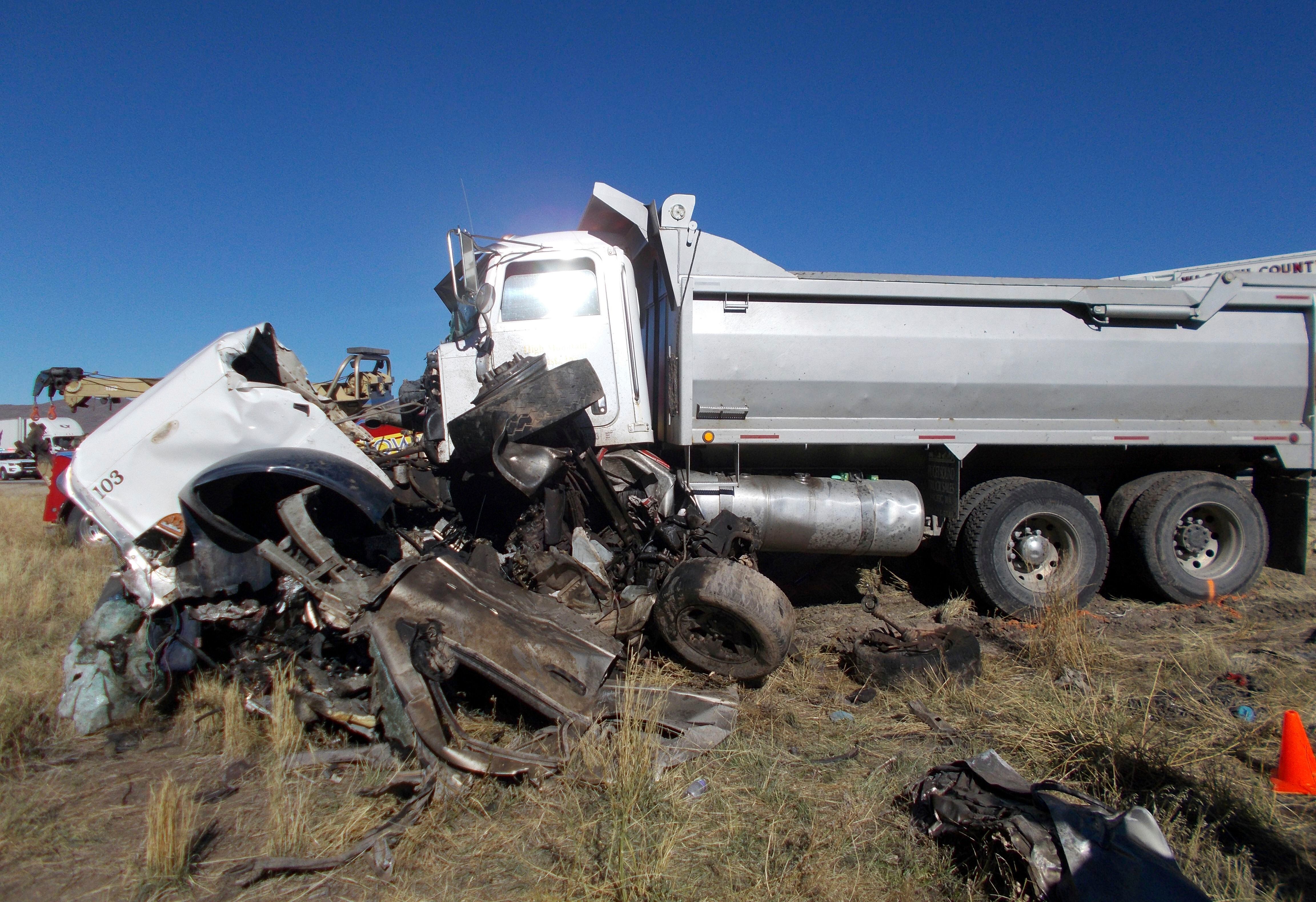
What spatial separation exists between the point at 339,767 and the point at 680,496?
8.38 ft

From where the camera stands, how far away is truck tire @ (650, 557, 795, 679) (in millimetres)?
3785

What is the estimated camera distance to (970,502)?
17.4 ft

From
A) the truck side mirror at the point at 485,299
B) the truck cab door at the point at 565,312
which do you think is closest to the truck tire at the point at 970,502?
the truck cab door at the point at 565,312

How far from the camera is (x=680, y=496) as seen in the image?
187 inches

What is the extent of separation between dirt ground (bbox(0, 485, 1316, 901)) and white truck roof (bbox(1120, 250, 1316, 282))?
3.35 m

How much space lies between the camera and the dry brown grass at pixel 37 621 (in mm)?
3262

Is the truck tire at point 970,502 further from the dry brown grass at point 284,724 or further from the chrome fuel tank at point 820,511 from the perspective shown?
the dry brown grass at point 284,724

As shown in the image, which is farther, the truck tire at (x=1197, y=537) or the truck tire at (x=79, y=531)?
the truck tire at (x=79, y=531)

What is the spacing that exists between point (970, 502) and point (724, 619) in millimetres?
2509

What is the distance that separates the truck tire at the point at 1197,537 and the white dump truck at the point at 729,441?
20 millimetres

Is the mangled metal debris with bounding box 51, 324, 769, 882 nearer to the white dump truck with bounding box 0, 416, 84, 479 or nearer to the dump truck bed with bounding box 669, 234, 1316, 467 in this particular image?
the dump truck bed with bounding box 669, 234, 1316, 467

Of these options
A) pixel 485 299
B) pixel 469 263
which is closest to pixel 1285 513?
pixel 485 299

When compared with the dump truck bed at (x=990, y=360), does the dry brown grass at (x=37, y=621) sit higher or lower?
lower

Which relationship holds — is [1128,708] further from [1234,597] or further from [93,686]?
[93,686]
